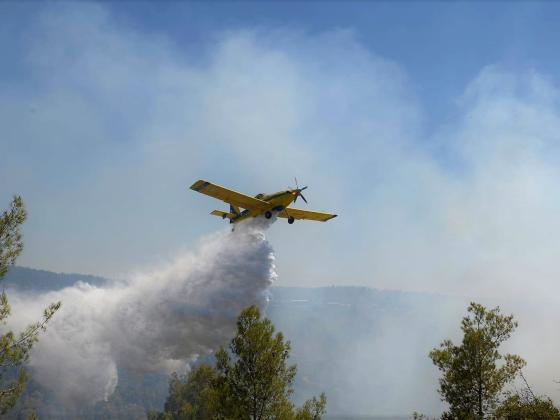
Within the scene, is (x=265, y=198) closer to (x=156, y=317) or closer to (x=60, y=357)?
(x=156, y=317)

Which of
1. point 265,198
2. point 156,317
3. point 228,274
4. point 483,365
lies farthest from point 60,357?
point 483,365

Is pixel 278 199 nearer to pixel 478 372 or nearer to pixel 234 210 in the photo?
pixel 234 210

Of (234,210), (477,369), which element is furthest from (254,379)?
(234,210)

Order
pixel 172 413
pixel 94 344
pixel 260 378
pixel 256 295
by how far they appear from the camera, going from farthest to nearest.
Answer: pixel 172 413, pixel 94 344, pixel 256 295, pixel 260 378

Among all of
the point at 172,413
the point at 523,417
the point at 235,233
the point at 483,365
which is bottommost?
the point at 172,413

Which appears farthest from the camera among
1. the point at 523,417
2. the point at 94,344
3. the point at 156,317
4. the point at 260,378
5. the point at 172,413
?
the point at 172,413

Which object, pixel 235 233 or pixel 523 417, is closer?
pixel 523 417

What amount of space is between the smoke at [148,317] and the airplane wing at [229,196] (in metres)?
2.18

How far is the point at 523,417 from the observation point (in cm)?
2706

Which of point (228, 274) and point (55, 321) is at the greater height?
point (228, 274)

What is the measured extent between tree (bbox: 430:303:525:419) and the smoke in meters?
17.9

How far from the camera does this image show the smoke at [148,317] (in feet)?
147

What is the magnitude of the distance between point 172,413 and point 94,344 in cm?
4954

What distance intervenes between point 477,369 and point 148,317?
31.9 metres
